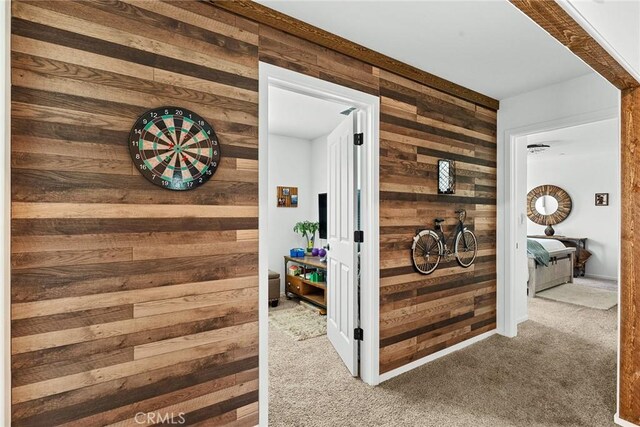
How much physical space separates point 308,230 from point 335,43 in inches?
130

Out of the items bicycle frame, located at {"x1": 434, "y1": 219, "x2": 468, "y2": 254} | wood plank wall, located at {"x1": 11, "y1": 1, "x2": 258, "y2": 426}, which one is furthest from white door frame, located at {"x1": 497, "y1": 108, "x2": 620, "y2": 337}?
wood plank wall, located at {"x1": 11, "y1": 1, "x2": 258, "y2": 426}

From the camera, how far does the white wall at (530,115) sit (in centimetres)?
282

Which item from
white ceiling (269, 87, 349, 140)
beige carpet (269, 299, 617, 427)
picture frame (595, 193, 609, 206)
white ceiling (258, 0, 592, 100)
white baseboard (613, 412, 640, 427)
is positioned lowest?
beige carpet (269, 299, 617, 427)

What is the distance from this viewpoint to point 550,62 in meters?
2.66

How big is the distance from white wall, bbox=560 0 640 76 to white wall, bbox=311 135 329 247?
392 centimetres

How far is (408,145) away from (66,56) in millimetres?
2288

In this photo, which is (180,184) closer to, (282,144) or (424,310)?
(424,310)

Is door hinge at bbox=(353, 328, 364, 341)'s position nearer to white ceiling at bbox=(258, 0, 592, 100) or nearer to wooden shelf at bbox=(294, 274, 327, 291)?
wooden shelf at bbox=(294, 274, 327, 291)

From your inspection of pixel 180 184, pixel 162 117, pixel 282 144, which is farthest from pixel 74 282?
pixel 282 144

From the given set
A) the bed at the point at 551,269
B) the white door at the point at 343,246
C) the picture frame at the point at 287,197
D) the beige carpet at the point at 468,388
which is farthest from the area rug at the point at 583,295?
the picture frame at the point at 287,197

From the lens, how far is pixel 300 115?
4332 mm

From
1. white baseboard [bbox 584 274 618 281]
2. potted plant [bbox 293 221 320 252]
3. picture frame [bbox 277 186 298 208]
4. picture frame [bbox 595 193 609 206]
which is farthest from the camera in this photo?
picture frame [bbox 595 193 609 206]

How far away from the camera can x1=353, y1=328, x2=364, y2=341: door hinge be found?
2.62m

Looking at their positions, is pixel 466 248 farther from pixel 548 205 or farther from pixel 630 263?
pixel 548 205
